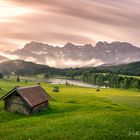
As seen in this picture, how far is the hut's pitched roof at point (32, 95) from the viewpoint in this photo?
66562mm

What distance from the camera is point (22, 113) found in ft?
219

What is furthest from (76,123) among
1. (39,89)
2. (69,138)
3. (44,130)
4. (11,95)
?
(39,89)

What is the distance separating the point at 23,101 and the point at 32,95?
401 cm

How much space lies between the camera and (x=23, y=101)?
6694cm

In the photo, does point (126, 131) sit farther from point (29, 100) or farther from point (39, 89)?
point (39, 89)

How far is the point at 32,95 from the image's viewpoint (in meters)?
70.4

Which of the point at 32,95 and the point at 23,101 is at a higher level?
the point at 32,95

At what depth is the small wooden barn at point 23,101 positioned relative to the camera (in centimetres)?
6600

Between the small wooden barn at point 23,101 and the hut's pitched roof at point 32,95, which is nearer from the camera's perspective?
the small wooden barn at point 23,101

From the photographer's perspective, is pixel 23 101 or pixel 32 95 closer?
pixel 23 101

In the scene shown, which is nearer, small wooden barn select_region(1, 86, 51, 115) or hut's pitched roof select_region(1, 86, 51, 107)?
small wooden barn select_region(1, 86, 51, 115)

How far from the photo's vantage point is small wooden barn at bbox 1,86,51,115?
66.0m

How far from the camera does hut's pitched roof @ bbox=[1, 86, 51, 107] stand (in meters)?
66.6

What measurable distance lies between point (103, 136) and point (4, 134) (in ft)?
48.7
